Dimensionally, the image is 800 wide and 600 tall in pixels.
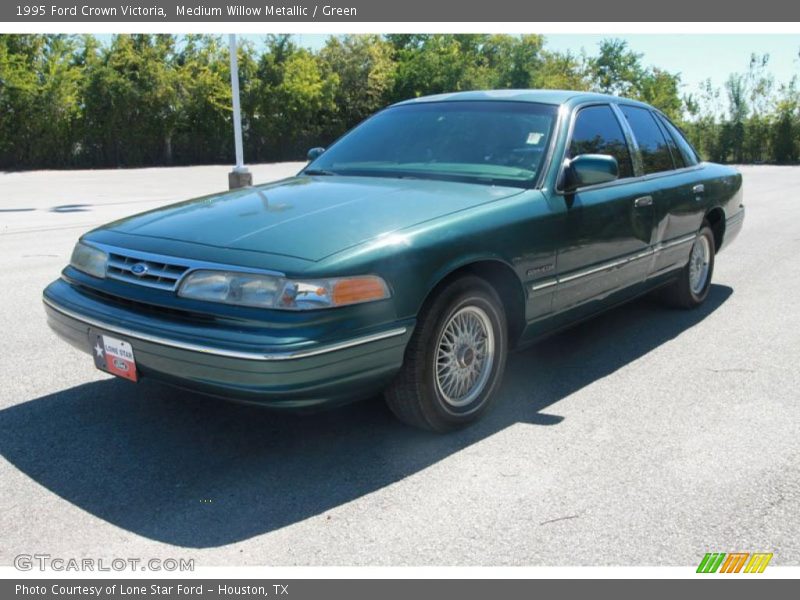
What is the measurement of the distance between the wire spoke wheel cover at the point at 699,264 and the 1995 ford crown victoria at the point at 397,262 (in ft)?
3.13

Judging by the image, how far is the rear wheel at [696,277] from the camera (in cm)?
639

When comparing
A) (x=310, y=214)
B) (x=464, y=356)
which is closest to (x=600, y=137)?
(x=464, y=356)

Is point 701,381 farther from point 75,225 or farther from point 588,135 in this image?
point 75,225

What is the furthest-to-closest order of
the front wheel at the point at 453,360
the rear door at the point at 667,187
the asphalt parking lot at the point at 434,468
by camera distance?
the rear door at the point at 667,187 → the front wheel at the point at 453,360 → the asphalt parking lot at the point at 434,468

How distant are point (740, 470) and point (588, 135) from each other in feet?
7.25

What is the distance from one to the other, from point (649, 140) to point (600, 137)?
84cm

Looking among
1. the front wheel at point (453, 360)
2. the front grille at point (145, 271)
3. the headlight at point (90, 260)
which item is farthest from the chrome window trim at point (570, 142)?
the headlight at point (90, 260)

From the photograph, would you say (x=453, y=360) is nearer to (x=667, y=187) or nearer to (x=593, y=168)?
(x=593, y=168)

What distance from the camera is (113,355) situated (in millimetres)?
3543

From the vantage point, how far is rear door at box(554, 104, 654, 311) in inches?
178

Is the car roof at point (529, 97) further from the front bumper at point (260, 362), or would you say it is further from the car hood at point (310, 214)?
the front bumper at point (260, 362)

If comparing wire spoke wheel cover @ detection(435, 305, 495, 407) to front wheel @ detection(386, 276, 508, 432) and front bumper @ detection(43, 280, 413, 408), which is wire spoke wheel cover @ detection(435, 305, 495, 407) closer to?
front wheel @ detection(386, 276, 508, 432)

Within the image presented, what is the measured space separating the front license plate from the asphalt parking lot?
0.40m
